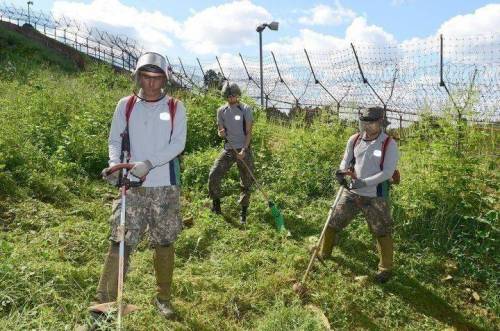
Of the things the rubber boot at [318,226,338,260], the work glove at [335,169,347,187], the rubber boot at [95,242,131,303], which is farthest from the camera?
the rubber boot at [318,226,338,260]

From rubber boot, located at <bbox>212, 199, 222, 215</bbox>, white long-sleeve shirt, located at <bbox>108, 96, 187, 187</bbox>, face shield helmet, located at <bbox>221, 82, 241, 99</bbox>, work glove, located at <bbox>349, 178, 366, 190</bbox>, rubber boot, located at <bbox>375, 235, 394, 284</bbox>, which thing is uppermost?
face shield helmet, located at <bbox>221, 82, 241, 99</bbox>

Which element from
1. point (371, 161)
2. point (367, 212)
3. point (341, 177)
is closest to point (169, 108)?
point (341, 177)

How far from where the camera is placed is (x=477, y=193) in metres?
6.17

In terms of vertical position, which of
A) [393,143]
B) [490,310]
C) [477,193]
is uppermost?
[393,143]

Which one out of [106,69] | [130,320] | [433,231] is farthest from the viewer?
[106,69]

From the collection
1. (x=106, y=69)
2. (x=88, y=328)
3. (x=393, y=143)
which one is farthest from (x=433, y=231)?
(x=106, y=69)

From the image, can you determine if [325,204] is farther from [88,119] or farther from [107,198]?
[88,119]

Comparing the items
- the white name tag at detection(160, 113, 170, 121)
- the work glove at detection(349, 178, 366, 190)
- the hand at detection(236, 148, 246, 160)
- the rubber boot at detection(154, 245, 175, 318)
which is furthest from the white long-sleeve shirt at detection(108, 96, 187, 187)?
the hand at detection(236, 148, 246, 160)

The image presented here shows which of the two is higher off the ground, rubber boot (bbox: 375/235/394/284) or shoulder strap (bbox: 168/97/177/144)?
shoulder strap (bbox: 168/97/177/144)

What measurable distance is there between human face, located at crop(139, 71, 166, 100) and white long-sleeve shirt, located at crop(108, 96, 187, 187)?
64 mm

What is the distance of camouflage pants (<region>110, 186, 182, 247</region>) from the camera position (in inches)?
145

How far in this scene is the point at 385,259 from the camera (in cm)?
518

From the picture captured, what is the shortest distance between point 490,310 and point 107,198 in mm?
5381

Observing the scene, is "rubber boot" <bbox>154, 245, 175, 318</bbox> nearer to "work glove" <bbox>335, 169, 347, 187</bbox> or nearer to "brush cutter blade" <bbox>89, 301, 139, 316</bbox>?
"brush cutter blade" <bbox>89, 301, 139, 316</bbox>
